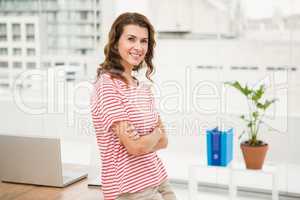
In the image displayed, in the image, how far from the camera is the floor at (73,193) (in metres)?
3.48

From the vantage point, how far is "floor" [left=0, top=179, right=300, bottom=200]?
3.48 m

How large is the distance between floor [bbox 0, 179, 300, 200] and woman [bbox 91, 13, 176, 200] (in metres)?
1.70

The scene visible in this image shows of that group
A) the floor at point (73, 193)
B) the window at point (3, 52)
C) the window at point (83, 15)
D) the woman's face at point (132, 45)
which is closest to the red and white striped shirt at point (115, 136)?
the woman's face at point (132, 45)

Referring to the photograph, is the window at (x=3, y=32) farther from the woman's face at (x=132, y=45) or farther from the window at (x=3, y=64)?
the woman's face at (x=132, y=45)

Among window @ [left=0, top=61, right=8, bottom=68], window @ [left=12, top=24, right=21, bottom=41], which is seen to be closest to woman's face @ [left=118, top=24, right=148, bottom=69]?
window @ [left=12, top=24, right=21, bottom=41]

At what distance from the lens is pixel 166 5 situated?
12.2ft

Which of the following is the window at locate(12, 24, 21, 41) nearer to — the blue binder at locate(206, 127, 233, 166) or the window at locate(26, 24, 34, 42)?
the window at locate(26, 24, 34, 42)

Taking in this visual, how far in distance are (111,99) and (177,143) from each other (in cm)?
215

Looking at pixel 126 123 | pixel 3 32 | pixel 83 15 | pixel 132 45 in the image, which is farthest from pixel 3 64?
pixel 126 123

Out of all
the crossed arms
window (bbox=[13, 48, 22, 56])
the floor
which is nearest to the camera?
the crossed arms

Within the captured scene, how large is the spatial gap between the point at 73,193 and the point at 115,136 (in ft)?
6.48

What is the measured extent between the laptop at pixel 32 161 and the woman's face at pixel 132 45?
1877 mm

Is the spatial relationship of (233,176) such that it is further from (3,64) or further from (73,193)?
(3,64)

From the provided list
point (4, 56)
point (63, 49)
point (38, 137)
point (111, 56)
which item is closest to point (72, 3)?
point (63, 49)
